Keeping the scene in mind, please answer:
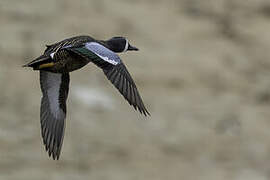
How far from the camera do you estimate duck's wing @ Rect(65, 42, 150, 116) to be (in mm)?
6496

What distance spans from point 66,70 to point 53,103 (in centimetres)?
56

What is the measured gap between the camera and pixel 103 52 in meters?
6.66

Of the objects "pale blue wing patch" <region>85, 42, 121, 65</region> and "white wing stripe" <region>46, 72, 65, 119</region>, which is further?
"white wing stripe" <region>46, 72, 65, 119</region>

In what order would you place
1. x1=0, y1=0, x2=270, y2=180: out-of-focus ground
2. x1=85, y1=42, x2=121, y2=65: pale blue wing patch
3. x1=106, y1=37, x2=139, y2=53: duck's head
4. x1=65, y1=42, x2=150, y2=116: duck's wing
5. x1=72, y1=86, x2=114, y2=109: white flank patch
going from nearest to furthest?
x1=65, y1=42, x2=150, y2=116: duck's wing < x1=85, y1=42, x2=121, y2=65: pale blue wing patch < x1=106, y1=37, x2=139, y2=53: duck's head < x1=0, y1=0, x2=270, y2=180: out-of-focus ground < x1=72, y1=86, x2=114, y2=109: white flank patch

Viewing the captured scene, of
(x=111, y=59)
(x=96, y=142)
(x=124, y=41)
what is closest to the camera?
(x=111, y=59)

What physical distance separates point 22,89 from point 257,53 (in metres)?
3.74

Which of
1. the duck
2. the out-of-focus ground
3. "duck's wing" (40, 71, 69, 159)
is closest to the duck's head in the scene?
the duck

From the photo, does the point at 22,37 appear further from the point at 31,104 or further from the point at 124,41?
the point at 124,41

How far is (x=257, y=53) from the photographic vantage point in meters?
14.5

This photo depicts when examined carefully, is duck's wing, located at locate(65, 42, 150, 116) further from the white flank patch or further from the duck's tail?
the white flank patch

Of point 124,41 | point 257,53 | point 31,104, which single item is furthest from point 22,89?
point 124,41

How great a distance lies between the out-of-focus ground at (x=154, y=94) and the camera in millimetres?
11680

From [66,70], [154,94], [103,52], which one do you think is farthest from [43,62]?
[154,94]

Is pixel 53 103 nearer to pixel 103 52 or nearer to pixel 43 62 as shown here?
pixel 43 62
